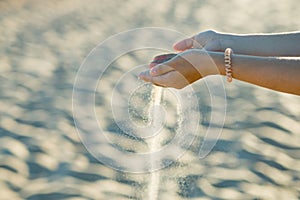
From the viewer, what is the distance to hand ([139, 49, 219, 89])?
1.86 m

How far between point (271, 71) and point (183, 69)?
279 millimetres

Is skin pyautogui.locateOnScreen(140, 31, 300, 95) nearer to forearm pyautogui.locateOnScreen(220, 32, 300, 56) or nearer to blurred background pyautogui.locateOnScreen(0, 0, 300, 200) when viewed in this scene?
forearm pyautogui.locateOnScreen(220, 32, 300, 56)

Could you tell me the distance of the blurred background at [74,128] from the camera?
266 cm

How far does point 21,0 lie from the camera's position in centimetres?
430

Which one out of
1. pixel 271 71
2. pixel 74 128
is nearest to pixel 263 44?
pixel 271 71

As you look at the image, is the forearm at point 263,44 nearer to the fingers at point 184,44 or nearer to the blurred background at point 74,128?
the fingers at point 184,44

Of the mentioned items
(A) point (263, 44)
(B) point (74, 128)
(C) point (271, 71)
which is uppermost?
(B) point (74, 128)

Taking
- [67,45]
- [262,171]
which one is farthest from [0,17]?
[262,171]

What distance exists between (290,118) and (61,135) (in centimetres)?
118

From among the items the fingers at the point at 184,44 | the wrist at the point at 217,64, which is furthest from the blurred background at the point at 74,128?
the wrist at the point at 217,64

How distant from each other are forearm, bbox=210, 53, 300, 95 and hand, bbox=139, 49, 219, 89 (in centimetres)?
9

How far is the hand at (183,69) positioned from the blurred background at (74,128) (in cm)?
82

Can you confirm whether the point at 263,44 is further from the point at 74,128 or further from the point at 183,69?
the point at 74,128

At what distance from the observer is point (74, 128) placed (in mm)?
3008
